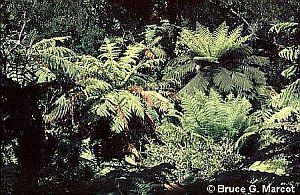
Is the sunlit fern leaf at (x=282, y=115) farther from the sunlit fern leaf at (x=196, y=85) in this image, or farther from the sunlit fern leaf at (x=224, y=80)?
the sunlit fern leaf at (x=196, y=85)

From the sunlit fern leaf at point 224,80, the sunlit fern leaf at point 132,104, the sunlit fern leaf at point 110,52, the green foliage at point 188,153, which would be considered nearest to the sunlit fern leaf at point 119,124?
the sunlit fern leaf at point 132,104

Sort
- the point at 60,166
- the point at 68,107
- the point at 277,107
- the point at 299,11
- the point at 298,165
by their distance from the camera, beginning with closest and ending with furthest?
the point at 298,165
the point at 60,166
the point at 68,107
the point at 277,107
the point at 299,11

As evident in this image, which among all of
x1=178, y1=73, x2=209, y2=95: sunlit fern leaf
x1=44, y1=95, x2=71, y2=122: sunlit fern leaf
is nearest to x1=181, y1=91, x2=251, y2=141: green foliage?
x1=178, y1=73, x2=209, y2=95: sunlit fern leaf

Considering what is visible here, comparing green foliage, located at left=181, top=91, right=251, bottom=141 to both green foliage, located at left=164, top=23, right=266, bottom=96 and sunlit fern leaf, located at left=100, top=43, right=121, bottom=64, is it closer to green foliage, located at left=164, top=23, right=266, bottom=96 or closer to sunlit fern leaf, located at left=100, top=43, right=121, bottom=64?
green foliage, located at left=164, top=23, right=266, bottom=96

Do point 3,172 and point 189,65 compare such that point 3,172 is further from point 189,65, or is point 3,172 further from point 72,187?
point 189,65

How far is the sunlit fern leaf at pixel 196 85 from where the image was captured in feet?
14.1

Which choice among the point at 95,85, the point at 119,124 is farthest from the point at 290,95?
the point at 95,85

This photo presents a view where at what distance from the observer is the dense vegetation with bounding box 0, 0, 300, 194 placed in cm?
364

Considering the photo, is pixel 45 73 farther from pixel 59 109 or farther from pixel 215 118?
pixel 215 118

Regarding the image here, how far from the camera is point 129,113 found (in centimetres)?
405

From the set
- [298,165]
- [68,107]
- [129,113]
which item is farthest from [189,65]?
[298,165]

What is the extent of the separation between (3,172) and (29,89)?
0.47 m

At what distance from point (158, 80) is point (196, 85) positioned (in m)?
0.41

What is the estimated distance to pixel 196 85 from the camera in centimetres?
432
